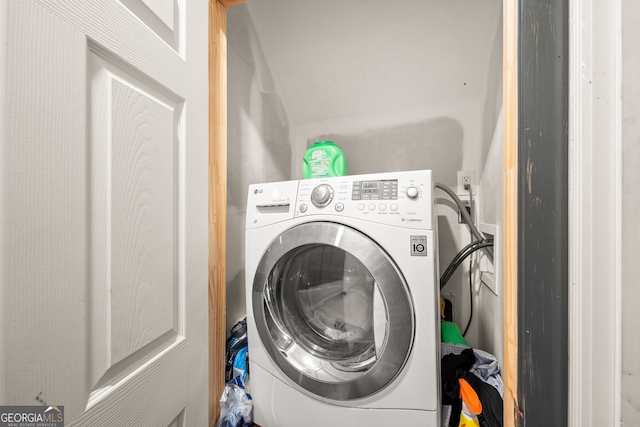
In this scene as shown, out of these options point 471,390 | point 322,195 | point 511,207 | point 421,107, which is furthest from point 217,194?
point 421,107

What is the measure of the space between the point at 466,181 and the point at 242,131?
4.44 ft

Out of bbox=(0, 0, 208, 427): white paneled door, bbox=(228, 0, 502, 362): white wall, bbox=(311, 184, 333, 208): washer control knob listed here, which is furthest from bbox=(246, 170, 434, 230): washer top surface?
bbox=(228, 0, 502, 362): white wall

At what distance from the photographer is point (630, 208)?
1.11 ft

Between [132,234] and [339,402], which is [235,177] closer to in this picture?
[132,234]

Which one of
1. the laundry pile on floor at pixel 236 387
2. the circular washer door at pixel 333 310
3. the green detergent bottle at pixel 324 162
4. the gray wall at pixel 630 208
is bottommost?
the laundry pile on floor at pixel 236 387

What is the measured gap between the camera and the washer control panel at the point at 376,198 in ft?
2.42

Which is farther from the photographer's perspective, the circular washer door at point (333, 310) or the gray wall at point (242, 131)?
Result: the gray wall at point (242, 131)

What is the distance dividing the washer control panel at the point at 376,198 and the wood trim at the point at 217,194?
0.97 ft

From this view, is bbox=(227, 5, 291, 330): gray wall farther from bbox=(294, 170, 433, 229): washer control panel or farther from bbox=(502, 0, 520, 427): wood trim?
bbox=(502, 0, 520, 427): wood trim

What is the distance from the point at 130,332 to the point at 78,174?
0.30 m

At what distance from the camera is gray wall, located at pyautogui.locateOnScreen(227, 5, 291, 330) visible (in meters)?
1.18

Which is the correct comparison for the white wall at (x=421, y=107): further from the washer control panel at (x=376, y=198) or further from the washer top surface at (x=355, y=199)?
the washer control panel at (x=376, y=198)

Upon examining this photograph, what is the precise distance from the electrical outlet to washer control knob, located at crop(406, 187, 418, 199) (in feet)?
2.99

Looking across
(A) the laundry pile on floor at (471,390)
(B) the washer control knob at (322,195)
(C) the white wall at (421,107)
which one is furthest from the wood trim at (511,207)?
(C) the white wall at (421,107)
